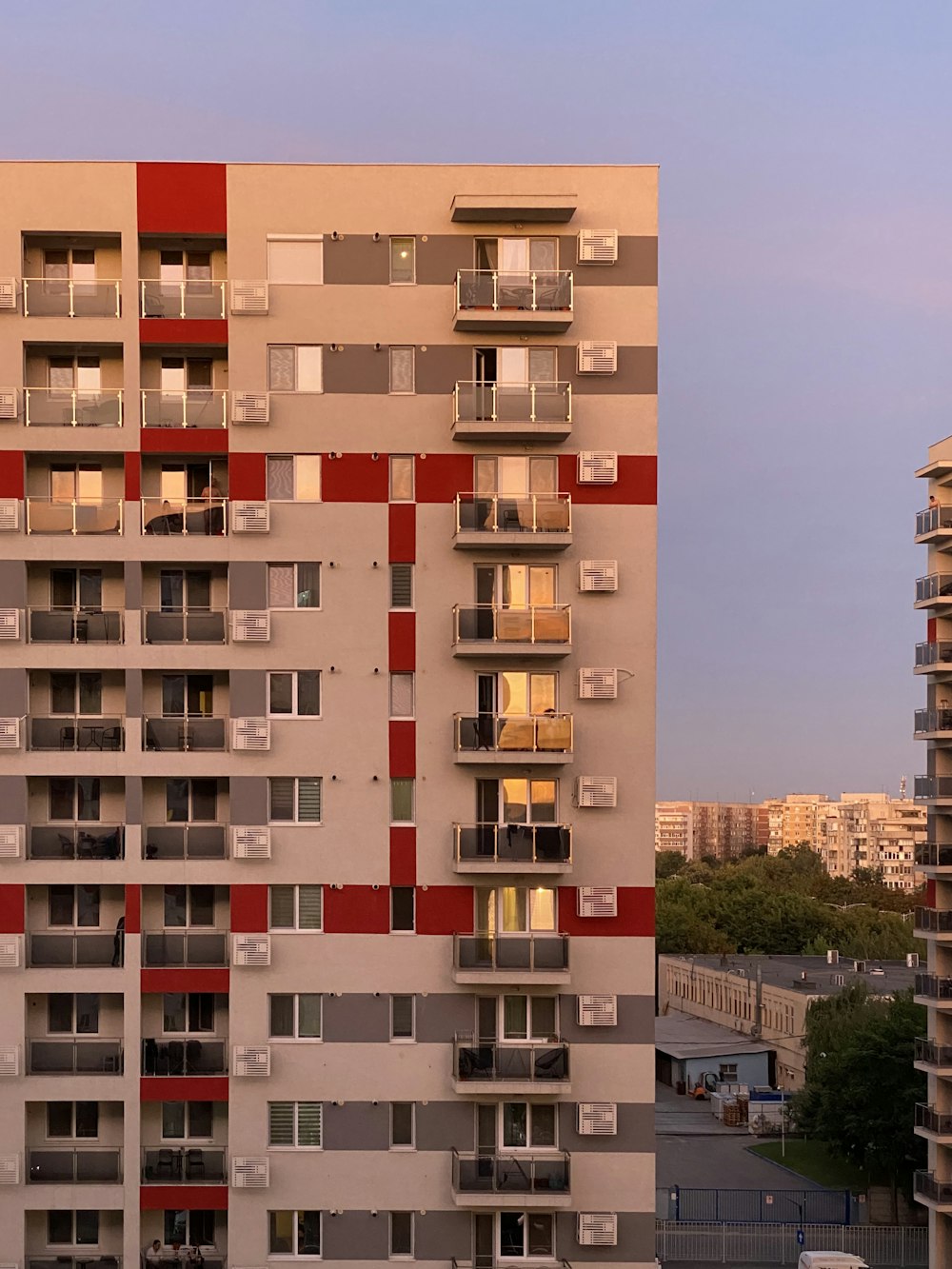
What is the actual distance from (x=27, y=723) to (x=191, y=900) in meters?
5.36

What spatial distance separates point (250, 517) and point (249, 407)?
2425 mm

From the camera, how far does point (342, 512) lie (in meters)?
32.6

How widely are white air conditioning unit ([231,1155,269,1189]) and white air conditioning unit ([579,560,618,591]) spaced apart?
1432 cm

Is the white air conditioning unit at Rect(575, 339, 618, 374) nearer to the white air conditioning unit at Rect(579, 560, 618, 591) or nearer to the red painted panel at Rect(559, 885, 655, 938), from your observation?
the white air conditioning unit at Rect(579, 560, 618, 591)

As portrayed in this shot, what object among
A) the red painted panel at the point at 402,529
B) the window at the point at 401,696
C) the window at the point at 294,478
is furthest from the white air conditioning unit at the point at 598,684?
the window at the point at 294,478

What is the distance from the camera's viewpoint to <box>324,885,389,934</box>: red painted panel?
32.1m

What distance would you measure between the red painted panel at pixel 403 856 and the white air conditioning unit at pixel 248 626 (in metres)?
5.18

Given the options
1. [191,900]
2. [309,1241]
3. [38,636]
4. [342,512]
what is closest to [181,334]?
[342,512]

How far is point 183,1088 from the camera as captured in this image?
1249 inches

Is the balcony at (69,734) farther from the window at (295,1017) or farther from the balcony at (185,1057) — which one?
the window at (295,1017)

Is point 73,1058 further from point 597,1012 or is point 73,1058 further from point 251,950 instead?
point 597,1012

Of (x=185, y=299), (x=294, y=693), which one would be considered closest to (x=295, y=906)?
(x=294, y=693)

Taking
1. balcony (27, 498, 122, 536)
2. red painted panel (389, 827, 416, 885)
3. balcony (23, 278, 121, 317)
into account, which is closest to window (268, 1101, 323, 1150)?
red painted panel (389, 827, 416, 885)

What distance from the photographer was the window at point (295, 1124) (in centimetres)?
3181
